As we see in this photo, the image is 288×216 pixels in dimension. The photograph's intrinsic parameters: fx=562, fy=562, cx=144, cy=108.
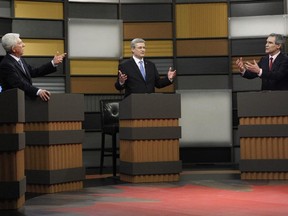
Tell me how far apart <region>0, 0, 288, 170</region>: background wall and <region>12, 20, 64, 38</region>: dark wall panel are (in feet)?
0.94

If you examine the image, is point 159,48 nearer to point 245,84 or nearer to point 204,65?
point 204,65

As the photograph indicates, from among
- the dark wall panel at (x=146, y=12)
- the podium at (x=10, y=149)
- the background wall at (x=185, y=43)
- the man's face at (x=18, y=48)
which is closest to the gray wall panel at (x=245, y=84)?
the background wall at (x=185, y=43)

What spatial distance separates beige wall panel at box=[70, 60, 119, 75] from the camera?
7.61 m

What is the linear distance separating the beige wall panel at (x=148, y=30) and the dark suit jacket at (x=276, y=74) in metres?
2.04

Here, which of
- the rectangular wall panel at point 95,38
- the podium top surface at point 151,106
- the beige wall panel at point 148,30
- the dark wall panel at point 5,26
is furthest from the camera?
the beige wall panel at point 148,30

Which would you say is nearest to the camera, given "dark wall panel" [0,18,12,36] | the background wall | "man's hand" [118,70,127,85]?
"man's hand" [118,70,127,85]

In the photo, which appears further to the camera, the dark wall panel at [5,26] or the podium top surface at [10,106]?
the dark wall panel at [5,26]

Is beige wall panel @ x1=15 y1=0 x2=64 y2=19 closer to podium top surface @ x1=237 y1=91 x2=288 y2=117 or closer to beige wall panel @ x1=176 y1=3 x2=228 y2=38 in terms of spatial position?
beige wall panel @ x1=176 y1=3 x2=228 y2=38

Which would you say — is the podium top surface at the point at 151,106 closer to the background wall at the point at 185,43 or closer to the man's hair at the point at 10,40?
the man's hair at the point at 10,40

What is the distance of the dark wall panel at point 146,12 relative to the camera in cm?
782

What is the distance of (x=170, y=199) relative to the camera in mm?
4512

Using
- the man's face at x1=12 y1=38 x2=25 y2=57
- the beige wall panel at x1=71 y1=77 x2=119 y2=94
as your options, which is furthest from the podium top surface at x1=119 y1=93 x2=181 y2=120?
the beige wall panel at x1=71 y1=77 x2=119 y2=94

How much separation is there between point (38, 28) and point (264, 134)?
3409 mm

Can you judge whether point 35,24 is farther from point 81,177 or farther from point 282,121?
point 282,121
